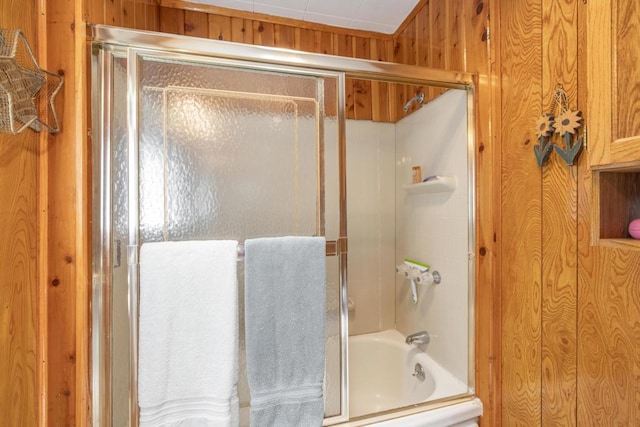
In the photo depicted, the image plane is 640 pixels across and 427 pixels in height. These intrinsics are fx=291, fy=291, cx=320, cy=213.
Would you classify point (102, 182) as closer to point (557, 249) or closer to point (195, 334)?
point (195, 334)

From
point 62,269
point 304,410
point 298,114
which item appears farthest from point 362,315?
point 62,269

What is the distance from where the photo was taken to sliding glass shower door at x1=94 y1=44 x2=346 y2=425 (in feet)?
3.08

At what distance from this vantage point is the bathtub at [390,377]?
144cm

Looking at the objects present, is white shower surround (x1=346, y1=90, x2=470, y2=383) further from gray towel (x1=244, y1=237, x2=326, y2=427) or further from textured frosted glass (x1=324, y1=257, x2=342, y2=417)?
gray towel (x1=244, y1=237, x2=326, y2=427)

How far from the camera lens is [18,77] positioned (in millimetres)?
745

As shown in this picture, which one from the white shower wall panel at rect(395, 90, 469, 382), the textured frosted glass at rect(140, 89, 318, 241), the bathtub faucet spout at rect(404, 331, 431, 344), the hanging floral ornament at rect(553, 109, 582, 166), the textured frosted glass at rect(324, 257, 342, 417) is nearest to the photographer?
the hanging floral ornament at rect(553, 109, 582, 166)

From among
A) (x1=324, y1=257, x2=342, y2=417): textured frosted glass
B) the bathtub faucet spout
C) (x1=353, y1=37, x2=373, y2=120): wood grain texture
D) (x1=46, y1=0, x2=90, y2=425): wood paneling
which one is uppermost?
(x1=353, y1=37, x2=373, y2=120): wood grain texture

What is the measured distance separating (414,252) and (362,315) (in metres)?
0.60

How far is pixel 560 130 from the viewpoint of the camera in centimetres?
90

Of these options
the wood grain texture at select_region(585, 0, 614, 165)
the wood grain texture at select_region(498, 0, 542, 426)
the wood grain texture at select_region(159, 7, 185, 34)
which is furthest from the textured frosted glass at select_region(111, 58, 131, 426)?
the wood grain texture at select_region(498, 0, 542, 426)

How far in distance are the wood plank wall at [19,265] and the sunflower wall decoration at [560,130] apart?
5.13 ft

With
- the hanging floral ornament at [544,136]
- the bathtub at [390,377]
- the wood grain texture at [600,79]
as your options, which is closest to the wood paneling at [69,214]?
the bathtub at [390,377]

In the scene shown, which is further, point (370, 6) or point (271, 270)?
point (370, 6)

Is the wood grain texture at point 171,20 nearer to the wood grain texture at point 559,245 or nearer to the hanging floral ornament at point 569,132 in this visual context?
the wood grain texture at point 559,245
